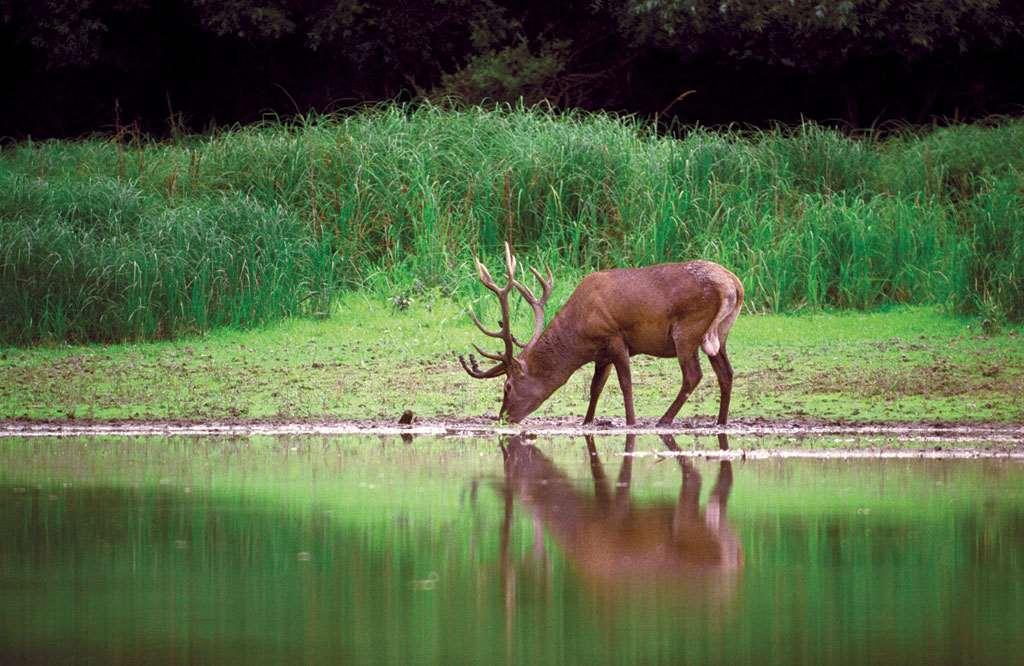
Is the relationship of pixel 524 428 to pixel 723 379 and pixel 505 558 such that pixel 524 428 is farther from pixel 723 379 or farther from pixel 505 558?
pixel 505 558

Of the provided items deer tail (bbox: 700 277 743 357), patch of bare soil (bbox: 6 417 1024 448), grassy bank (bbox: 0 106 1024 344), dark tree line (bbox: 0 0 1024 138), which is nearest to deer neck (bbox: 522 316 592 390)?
patch of bare soil (bbox: 6 417 1024 448)

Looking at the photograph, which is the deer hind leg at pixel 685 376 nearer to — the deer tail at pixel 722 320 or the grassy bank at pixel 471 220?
the deer tail at pixel 722 320

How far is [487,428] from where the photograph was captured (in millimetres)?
13180

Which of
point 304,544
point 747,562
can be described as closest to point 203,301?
point 304,544

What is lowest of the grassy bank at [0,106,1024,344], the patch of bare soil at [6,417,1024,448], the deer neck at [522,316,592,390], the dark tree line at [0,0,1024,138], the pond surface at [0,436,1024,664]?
the pond surface at [0,436,1024,664]

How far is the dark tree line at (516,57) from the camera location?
85.1 ft

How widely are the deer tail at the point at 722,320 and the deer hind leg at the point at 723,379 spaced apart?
7 centimetres

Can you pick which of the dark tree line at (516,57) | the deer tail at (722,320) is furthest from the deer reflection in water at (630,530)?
the dark tree line at (516,57)

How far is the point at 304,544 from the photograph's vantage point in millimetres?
8273

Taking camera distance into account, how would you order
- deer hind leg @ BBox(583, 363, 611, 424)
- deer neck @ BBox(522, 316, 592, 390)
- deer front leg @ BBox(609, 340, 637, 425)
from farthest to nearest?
deer neck @ BBox(522, 316, 592, 390) → deer hind leg @ BBox(583, 363, 611, 424) → deer front leg @ BBox(609, 340, 637, 425)

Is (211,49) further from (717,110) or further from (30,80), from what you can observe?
(717,110)

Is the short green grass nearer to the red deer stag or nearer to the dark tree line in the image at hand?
the red deer stag

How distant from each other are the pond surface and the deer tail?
1493 millimetres

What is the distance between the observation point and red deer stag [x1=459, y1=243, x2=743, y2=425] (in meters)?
12.9
